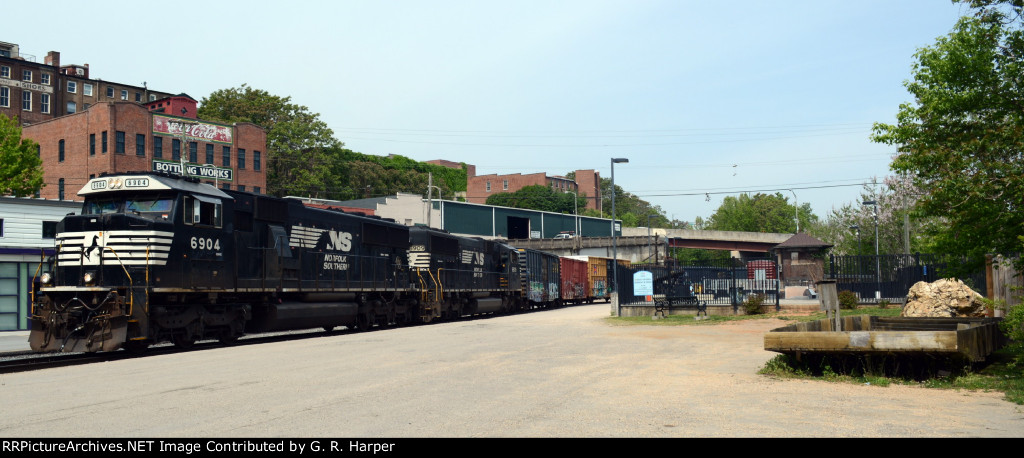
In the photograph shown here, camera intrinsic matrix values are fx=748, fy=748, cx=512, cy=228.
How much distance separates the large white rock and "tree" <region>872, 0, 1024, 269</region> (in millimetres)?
7195

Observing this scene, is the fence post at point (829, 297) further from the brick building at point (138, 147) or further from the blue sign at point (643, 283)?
the brick building at point (138, 147)

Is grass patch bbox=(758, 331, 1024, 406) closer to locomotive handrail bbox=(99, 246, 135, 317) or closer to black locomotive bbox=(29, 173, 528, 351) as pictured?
locomotive handrail bbox=(99, 246, 135, 317)

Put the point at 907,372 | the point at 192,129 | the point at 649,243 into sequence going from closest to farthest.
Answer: the point at 907,372, the point at 192,129, the point at 649,243

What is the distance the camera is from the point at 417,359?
15438mm

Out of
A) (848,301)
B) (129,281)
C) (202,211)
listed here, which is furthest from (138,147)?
(848,301)

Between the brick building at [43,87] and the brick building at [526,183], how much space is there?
67.9 m

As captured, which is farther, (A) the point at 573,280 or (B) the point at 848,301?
(A) the point at 573,280

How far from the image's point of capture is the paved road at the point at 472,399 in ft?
25.8

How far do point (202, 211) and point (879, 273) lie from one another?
26.6m

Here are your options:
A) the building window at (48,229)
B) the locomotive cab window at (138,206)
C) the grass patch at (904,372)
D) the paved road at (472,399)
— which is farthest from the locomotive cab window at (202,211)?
the building window at (48,229)

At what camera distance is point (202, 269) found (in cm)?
1880

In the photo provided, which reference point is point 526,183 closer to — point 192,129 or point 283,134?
point 283,134

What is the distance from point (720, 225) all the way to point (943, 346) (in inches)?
5621

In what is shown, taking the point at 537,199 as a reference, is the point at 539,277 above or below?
below
